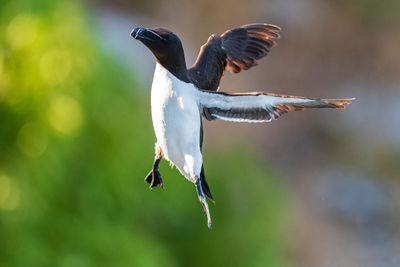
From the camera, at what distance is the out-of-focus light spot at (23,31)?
4.30 meters

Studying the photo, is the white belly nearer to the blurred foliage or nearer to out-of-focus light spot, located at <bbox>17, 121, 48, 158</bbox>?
the blurred foliage

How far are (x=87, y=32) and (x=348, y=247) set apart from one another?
384 centimetres

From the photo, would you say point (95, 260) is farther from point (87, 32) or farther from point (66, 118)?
point (87, 32)

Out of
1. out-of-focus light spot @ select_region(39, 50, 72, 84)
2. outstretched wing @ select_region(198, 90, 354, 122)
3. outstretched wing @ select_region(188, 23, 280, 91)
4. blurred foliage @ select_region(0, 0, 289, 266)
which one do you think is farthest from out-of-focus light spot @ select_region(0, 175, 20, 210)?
outstretched wing @ select_region(198, 90, 354, 122)

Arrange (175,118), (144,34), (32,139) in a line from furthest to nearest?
(32,139)
(175,118)
(144,34)

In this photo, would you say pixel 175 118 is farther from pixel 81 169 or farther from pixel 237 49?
pixel 81 169

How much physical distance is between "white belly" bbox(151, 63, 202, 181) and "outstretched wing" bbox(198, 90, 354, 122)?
0.04m

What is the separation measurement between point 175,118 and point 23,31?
357 centimetres

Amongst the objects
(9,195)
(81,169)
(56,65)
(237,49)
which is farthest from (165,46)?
(81,169)

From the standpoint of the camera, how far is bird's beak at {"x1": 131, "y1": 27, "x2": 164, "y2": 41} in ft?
2.98

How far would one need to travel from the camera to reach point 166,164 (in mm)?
4414

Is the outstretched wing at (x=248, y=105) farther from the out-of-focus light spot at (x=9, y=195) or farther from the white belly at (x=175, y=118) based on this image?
the out-of-focus light spot at (x=9, y=195)

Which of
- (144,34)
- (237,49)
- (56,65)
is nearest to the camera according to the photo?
(144,34)

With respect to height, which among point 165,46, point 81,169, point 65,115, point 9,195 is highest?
point 165,46
